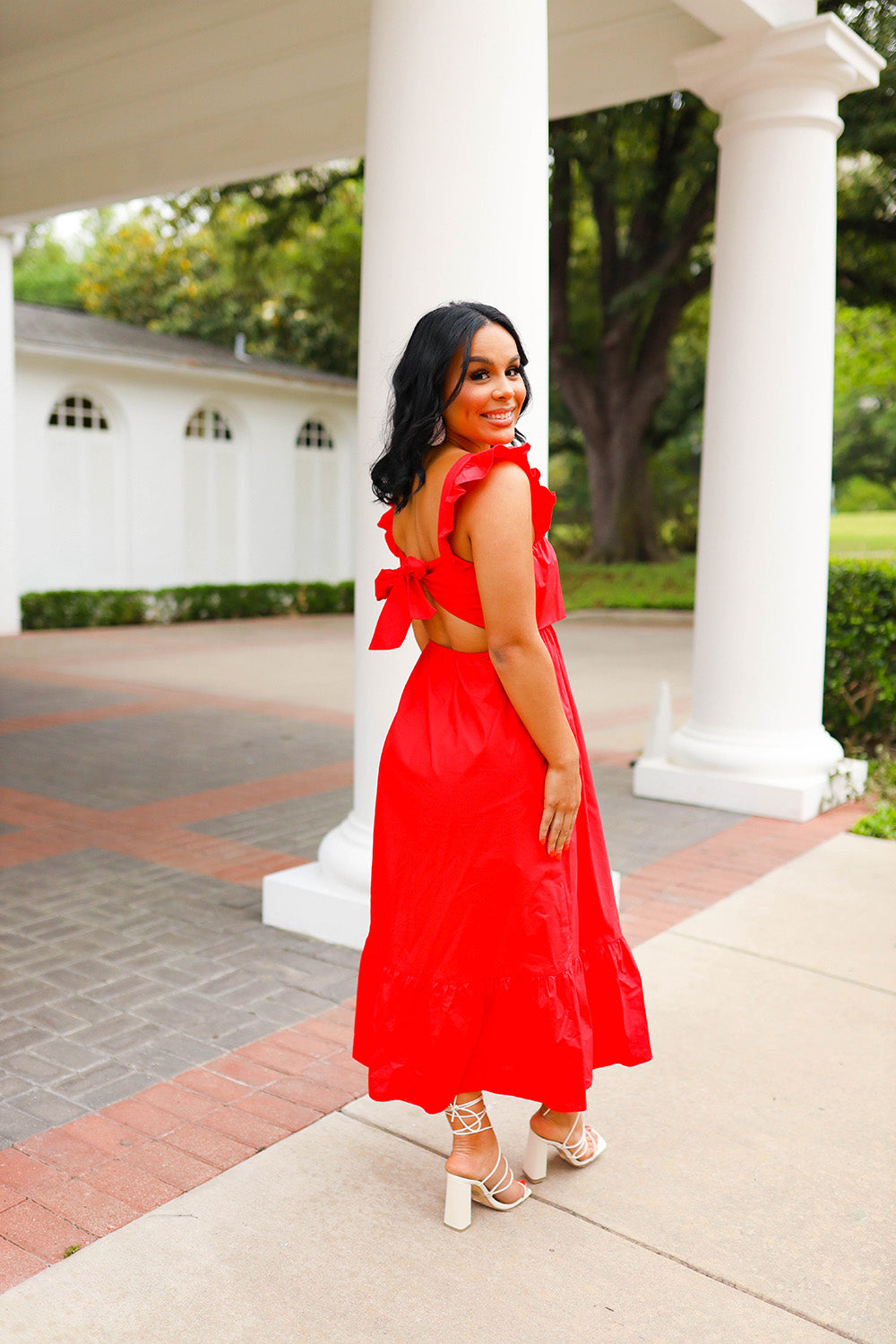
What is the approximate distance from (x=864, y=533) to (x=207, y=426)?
10.5 m

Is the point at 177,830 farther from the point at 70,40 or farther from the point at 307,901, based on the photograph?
the point at 70,40

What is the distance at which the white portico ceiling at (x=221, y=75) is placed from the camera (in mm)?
6262

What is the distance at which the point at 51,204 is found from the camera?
33.5 feet

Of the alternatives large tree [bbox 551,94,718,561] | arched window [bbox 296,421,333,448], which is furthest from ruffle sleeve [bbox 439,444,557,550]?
arched window [bbox 296,421,333,448]

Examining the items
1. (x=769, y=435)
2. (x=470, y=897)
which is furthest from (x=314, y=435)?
(x=470, y=897)

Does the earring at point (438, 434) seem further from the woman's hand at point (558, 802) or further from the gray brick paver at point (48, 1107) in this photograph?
the gray brick paver at point (48, 1107)

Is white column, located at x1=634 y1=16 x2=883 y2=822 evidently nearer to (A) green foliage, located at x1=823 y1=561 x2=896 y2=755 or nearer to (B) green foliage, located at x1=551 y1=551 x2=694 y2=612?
(A) green foliage, located at x1=823 y1=561 x2=896 y2=755

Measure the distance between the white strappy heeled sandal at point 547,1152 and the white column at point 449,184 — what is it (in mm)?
1663

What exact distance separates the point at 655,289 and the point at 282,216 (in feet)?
20.9

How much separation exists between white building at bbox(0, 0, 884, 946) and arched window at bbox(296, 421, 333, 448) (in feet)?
37.0

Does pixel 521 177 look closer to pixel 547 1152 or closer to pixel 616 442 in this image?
pixel 547 1152

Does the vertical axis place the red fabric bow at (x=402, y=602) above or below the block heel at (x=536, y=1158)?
above

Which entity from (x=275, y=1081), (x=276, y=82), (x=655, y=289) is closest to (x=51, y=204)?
(x=276, y=82)

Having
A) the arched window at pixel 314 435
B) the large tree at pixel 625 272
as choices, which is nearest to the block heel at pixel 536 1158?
the large tree at pixel 625 272
